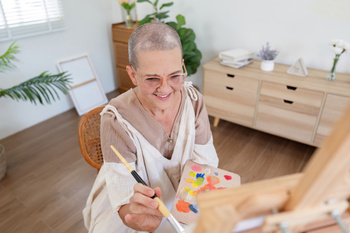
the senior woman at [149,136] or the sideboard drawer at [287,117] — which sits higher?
the senior woman at [149,136]

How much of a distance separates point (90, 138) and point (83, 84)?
7.43ft

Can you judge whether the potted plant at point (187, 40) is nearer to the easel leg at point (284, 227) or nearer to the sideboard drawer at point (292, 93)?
the sideboard drawer at point (292, 93)

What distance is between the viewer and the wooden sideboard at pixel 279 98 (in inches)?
78.9

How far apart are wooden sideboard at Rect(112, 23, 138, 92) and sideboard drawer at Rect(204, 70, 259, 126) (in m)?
1.28

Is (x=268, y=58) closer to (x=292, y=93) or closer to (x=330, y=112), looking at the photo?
(x=292, y=93)

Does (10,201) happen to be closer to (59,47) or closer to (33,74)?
(33,74)

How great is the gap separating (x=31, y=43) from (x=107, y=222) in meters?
2.54

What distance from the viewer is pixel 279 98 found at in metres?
2.21

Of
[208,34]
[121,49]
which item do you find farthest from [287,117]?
[121,49]

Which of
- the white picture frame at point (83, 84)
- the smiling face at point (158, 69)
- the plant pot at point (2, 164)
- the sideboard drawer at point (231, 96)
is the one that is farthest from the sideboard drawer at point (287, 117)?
the plant pot at point (2, 164)

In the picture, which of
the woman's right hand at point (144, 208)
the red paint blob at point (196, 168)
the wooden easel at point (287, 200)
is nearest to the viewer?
the wooden easel at point (287, 200)

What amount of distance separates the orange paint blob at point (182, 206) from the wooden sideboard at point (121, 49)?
273cm

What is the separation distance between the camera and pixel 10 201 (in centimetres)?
195

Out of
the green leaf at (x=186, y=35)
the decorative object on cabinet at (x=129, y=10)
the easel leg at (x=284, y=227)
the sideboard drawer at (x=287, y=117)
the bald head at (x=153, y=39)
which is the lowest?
the sideboard drawer at (x=287, y=117)
